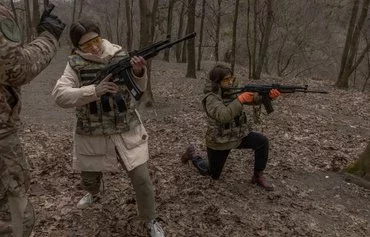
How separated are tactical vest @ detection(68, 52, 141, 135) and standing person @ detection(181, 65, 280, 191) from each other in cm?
137

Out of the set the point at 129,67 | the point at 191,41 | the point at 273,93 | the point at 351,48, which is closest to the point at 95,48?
the point at 129,67

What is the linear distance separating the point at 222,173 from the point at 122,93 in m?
2.57

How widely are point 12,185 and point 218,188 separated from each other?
3257 millimetres

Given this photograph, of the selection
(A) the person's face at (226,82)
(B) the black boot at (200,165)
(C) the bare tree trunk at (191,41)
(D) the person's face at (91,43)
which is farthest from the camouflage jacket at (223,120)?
(C) the bare tree trunk at (191,41)

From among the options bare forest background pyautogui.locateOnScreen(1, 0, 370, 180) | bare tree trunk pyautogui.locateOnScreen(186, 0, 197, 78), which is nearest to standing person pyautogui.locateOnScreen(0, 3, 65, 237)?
bare tree trunk pyautogui.locateOnScreen(186, 0, 197, 78)

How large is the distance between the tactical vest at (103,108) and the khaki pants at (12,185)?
125 centimetres

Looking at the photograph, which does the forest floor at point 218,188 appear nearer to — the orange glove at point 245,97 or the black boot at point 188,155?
the black boot at point 188,155

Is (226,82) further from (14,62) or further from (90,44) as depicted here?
(14,62)

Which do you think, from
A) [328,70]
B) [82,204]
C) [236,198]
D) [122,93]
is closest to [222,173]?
[236,198]

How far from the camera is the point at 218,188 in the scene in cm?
536

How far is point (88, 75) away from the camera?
3.83 m

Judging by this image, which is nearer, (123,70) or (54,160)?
(123,70)

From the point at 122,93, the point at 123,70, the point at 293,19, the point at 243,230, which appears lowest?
the point at 243,230

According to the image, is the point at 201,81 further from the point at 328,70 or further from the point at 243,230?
the point at 328,70
